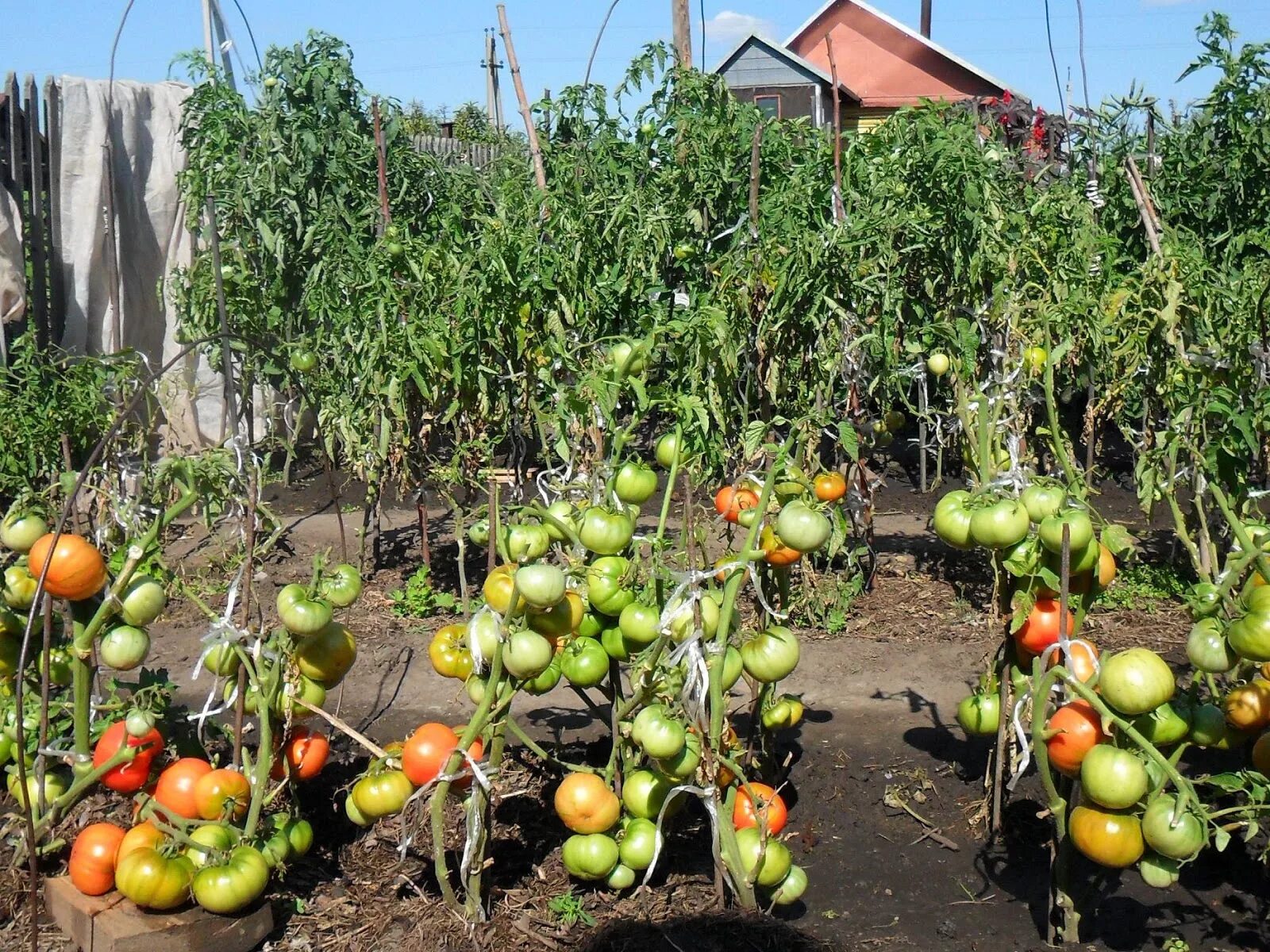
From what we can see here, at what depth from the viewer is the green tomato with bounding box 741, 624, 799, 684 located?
7.47 ft

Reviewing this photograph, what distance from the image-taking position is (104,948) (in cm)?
225

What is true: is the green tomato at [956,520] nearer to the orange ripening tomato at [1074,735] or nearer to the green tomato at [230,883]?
the orange ripening tomato at [1074,735]

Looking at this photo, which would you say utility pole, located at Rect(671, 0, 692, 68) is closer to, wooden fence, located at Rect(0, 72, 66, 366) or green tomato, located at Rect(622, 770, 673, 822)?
wooden fence, located at Rect(0, 72, 66, 366)

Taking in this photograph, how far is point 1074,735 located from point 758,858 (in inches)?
25.3

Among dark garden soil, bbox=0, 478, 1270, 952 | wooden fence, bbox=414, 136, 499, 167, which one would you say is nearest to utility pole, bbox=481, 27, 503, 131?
wooden fence, bbox=414, 136, 499, 167

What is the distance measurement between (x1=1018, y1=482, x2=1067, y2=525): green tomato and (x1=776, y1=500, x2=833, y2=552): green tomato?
0.41 meters

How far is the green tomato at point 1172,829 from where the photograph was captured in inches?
75.5

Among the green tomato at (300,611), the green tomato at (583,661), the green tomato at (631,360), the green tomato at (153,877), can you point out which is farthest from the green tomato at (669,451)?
the green tomato at (153,877)

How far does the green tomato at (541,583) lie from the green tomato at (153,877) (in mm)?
904

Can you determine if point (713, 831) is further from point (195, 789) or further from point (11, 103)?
point (11, 103)

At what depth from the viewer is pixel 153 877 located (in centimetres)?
218

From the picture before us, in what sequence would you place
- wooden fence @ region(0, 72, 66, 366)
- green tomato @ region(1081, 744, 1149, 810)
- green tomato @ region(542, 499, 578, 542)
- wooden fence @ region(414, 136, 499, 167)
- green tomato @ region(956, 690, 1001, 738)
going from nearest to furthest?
green tomato @ region(1081, 744, 1149, 810)
green tomato @ region(542, 499, 578, 542)
green tomato @ region(956, 690, 1001, 738)
wooden fence @ region(0, 72, 66, 366)
wooden fence @ region(414, 136, 499, 167)

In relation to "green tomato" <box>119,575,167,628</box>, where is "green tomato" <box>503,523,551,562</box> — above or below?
above

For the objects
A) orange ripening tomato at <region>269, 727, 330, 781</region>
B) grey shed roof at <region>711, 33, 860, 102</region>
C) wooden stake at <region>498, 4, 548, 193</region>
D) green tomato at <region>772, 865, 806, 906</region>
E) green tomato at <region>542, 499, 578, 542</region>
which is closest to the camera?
green tomato at <region>542, 499, 578, 542</region>
